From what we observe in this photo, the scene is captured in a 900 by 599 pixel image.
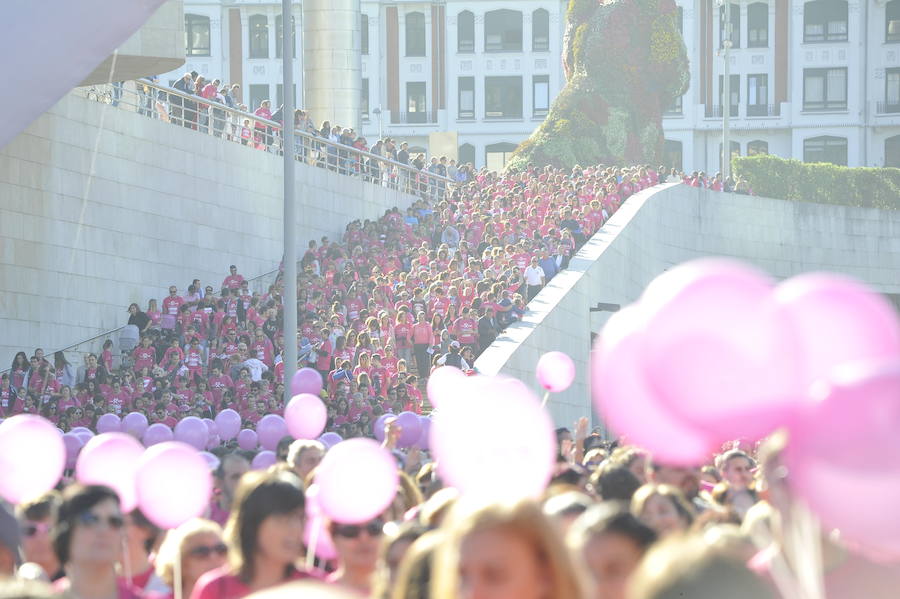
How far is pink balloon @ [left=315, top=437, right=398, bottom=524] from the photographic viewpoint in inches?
231

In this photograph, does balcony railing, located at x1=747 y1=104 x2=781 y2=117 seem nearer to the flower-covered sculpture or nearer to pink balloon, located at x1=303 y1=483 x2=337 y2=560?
the flower-covered sculpture

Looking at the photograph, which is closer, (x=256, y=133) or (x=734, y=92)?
(x=256, y=133)

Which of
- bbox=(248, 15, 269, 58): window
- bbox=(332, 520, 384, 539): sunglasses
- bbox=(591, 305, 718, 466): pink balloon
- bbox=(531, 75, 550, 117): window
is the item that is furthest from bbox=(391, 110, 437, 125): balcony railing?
bbox=(591, 305, 718, 466): pink balloon

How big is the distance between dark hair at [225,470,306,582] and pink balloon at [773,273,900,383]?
2.22 meters

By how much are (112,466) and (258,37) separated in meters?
62.7

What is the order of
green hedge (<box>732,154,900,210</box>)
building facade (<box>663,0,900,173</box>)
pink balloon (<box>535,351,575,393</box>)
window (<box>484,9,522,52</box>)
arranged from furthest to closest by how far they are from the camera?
window (<box>484,9,522,52</box>) → building facade (<box>663,0,900,173</box>) → green hedge (<box>732,154,900,210</box>) → pink balloon (<box>535,351,575,393</box>)

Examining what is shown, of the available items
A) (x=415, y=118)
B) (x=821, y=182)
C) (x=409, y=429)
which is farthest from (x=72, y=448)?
(x=415, y=118)

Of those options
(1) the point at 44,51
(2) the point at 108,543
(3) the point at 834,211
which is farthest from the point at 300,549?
(3) the point at 834,211

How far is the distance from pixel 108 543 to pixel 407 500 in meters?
1.83

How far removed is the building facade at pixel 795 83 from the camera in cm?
6494

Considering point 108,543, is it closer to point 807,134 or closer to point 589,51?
point 589,51

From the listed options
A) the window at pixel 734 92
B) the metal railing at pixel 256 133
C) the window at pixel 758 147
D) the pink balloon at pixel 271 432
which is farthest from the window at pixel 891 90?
the pink balloon at pixel 271 432

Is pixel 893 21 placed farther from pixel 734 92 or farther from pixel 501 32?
pixel 501 32

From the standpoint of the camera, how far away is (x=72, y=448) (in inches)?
436
